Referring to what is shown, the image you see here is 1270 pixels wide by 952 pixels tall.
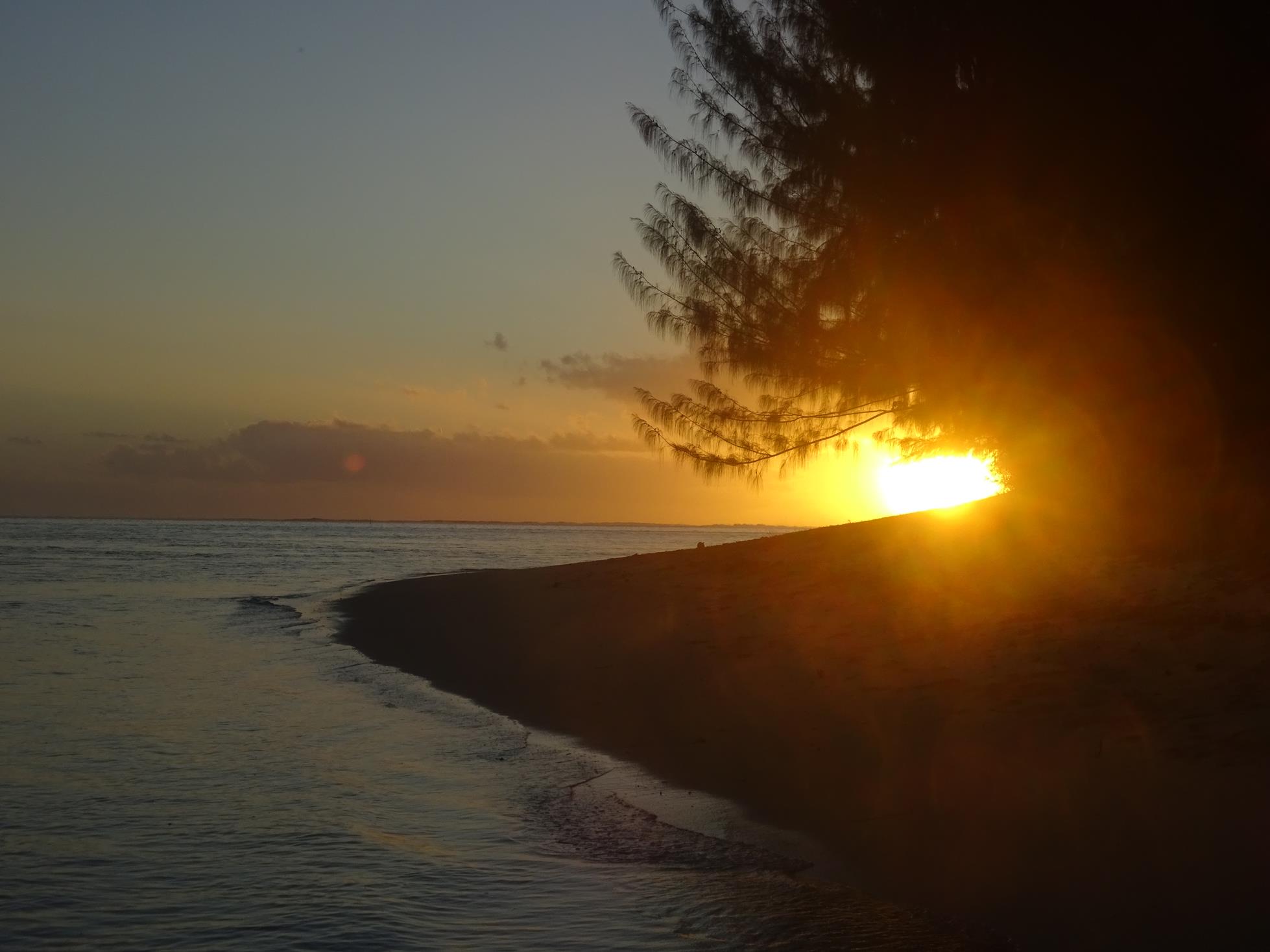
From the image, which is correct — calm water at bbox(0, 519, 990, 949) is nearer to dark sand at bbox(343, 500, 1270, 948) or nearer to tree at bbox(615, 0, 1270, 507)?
dark sand at bbox(343, 500, 1270, 948)

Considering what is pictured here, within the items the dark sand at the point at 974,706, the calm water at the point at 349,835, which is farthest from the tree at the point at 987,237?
the calm water at the point at 349,835

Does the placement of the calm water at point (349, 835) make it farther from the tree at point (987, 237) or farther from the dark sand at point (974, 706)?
the tree at point (987, 237)

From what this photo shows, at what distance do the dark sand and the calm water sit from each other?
0.69m

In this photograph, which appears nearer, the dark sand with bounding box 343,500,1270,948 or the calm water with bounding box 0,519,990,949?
the calm water with bounding box 0,519,990,949

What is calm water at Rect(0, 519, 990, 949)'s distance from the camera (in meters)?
5.61

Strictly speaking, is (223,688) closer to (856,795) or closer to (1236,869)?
(856,795)

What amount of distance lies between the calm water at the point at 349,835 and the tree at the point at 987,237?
517cm

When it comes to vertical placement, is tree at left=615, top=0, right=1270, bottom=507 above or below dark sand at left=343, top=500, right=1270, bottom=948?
above

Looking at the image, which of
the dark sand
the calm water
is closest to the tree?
the dark sand

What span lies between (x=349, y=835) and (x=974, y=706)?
16.9 ft

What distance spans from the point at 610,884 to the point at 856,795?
2.17 m

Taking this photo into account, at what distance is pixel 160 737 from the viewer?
1084 cm

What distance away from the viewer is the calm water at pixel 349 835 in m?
5.61

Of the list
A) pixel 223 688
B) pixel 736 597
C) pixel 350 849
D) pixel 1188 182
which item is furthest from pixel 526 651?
pixel 1188 182
